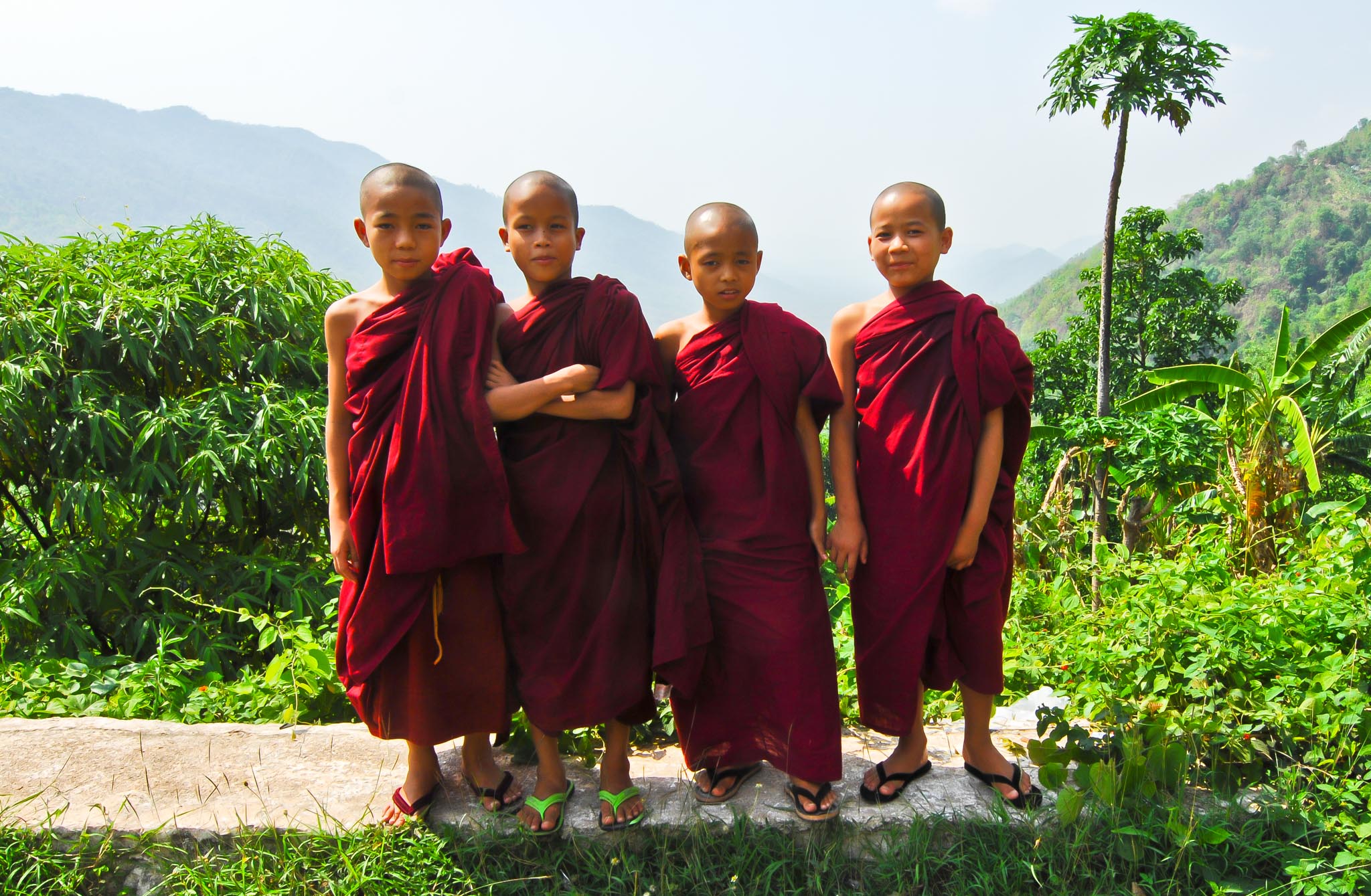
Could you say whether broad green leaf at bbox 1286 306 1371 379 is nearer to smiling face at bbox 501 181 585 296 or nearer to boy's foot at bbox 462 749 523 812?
smiling face at bbox 501 181 585 296

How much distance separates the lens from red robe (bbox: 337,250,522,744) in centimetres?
230

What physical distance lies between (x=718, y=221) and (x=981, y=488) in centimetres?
102

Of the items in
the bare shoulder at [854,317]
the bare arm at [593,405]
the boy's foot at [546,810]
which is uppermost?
the bare shoulder at [854,317]

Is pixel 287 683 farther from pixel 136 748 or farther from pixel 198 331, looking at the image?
pixel 198 331

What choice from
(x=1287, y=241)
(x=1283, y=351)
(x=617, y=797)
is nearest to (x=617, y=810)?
(x=617, y=797)

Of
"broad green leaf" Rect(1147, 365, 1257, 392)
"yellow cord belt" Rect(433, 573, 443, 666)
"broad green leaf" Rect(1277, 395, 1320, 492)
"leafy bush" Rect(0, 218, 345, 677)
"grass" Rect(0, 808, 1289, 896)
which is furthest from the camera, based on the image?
"broad green leaf" Rect(1147, 365, 1257, 392)

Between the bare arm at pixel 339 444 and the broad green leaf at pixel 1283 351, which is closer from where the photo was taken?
the bare arm at pixel 339 444

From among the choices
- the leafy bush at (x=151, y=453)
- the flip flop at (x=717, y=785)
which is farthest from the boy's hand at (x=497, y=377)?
the leafy bush at (x=151, y=453)

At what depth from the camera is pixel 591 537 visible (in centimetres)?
244

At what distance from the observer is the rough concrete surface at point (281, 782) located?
2539 millimetres

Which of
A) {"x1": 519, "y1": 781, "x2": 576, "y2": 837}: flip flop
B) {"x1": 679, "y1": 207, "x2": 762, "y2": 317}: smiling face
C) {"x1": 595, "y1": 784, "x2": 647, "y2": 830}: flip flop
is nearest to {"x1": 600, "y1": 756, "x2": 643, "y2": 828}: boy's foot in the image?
{"x1": 595, "y1": 784, "x2": 647, "y2": 830}: flip flop

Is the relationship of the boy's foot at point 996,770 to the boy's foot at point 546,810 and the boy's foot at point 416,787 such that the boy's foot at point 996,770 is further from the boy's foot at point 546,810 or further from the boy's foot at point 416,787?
the boy's foot at point 416,787

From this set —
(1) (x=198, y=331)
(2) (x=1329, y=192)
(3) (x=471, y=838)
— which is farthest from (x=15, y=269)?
(2) (x=1329, y=192)

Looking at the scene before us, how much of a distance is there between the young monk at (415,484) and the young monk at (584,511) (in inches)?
3.7
